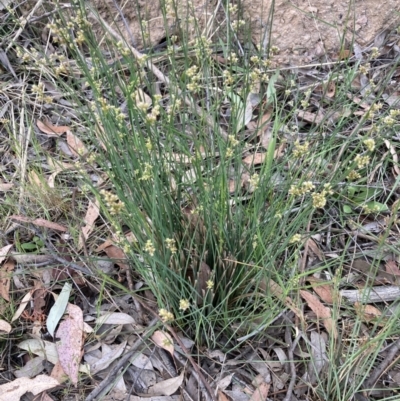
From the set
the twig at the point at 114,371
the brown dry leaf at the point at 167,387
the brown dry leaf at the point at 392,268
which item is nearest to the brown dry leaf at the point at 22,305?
the twig at the point at 114,371

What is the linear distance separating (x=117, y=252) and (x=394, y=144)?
1130mm

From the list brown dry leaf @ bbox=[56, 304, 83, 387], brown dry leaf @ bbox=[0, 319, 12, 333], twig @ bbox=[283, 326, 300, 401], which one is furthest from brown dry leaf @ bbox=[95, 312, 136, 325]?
twig @ bbox=[283, 326, 300, 401]

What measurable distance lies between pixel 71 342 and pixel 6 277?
Result: 0.32m

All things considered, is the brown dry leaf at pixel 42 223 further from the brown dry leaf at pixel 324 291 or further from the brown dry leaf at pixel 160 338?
the brown dry leaf at pixel 324 291

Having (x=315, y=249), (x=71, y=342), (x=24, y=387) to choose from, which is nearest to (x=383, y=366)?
(x=315, y=249)

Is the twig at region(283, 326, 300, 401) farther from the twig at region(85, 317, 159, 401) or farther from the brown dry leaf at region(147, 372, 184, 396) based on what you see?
the twig at region(85, 317, 159, 401)

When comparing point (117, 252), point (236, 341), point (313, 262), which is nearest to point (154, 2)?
point (117, 252)

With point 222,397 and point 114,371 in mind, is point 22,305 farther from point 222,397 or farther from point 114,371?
point 222,397

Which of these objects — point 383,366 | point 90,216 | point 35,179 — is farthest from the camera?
point 35,179

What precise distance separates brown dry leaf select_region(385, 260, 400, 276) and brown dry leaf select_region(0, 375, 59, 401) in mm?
1135

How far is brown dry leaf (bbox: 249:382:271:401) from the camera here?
1334mm

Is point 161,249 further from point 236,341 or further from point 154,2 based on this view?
point 154,2

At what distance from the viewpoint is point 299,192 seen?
111 cm

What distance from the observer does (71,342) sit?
4.82 feet
